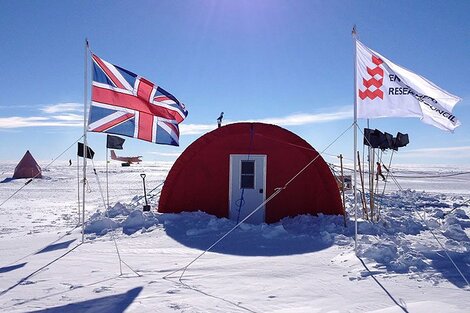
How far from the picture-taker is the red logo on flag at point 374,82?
24.0 feet

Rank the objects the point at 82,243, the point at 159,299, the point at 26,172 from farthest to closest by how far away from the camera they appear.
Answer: the point at 26,172, the point at 82,243, the point at 159,299

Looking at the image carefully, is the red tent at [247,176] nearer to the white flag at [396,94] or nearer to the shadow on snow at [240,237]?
the shadow on snow at [240,237]

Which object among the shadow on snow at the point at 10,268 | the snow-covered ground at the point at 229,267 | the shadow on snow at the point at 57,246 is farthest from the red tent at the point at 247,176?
the shadow on snow at the point at 10,268

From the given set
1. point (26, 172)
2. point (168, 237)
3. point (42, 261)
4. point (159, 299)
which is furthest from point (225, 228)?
point (26, 172)

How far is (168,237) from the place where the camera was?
9.42 m

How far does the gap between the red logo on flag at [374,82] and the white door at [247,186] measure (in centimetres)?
499

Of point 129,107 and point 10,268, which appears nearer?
point 10,268

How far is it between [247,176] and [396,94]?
5.75 metres

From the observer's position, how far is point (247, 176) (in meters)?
12.0

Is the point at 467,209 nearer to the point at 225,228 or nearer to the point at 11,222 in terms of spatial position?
the point at 225,228

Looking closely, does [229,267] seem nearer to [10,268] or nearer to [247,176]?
[10,268]

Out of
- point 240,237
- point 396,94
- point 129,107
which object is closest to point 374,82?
point 396,94

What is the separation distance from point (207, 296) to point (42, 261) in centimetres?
373

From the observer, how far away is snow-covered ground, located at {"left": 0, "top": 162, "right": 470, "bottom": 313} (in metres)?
5.08
